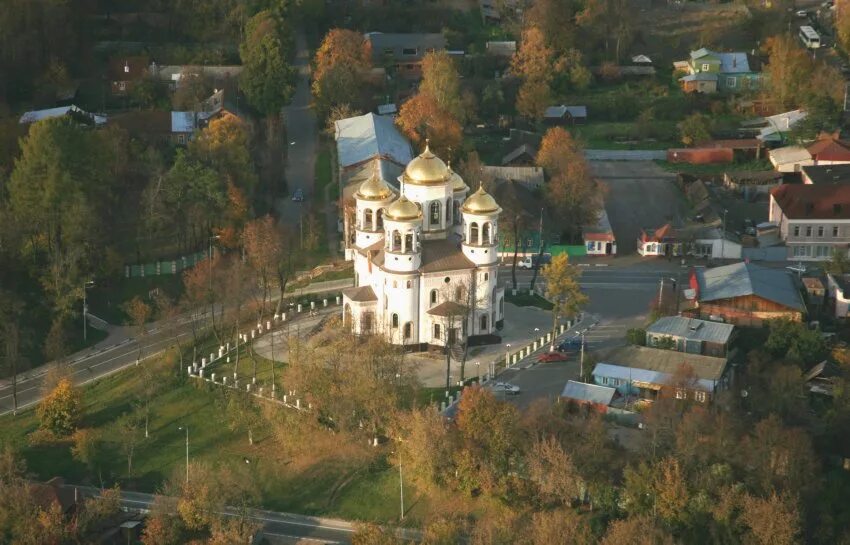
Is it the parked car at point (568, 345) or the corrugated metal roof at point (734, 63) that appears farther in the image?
the corrugated metal roof at point (734, 63)

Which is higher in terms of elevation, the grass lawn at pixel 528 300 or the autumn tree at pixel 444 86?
the autumn tree at pixel 444 86

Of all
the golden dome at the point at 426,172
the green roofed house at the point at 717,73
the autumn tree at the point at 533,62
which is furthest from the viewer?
the green roofed house at the point at 717,73

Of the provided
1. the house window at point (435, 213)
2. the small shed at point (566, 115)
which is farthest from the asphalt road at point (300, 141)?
the house window at point (435, 213)

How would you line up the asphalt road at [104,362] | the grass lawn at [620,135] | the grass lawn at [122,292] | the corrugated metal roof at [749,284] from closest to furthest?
the asphalt road at [104,362]
the corrugated metal roof at [749,284]
the grass lawn at [122,292]
the grass lawn at [620,135]

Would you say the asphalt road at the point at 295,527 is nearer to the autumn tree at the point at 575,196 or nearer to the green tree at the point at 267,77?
the autumn tree at the point at 575,196

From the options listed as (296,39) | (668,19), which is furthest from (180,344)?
(668,19)

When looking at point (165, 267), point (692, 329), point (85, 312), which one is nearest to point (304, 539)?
point (85, 312)

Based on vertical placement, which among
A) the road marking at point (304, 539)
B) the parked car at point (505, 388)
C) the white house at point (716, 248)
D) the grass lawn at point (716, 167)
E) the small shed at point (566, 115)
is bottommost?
the road marking at point (304, 539)
